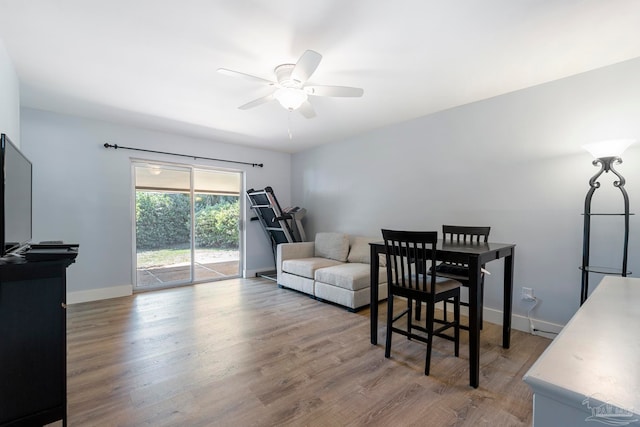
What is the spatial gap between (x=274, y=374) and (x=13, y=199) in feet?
6.34

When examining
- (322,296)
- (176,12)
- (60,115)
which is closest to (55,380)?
(176,12)

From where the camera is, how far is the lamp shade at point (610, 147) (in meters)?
2.09

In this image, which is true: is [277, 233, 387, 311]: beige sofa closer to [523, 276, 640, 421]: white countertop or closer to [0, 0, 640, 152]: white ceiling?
[0, 0, 640, 152]: white ceiling

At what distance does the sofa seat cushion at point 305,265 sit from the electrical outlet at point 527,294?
229cm

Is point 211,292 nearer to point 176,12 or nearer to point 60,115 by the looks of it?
point 60,115

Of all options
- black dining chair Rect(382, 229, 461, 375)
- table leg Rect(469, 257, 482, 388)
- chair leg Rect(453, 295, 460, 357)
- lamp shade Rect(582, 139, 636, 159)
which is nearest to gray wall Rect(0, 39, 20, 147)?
black dining chair Rect(382, 229, 461, 375)

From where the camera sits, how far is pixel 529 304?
2826 millimetres

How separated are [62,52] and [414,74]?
2.93 meters

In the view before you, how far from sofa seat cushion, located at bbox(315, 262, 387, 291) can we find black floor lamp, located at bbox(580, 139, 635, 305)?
1979 mm

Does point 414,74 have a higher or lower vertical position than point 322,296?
higher

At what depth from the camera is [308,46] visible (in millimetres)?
2107

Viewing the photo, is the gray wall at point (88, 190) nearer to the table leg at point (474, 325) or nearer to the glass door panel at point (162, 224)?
the glass door panel at point (162, 224)

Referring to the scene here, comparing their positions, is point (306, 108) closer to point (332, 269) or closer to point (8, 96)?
point (332, 269)

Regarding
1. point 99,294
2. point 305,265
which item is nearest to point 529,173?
point 305,265
